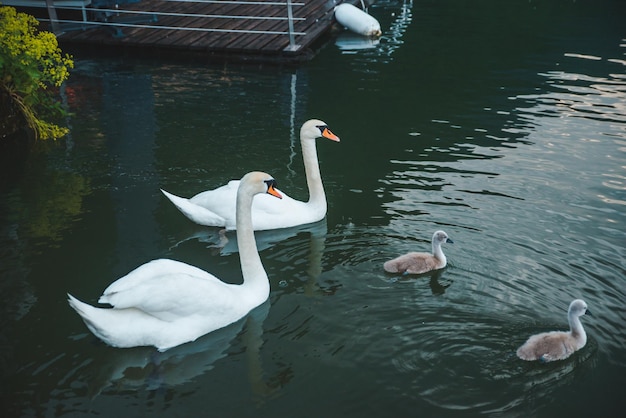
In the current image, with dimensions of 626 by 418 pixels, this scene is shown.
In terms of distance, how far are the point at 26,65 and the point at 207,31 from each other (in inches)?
294

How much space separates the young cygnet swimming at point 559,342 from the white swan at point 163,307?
263 cm

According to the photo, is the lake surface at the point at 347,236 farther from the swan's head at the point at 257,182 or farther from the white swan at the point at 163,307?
the swan's head at the point at 257,182

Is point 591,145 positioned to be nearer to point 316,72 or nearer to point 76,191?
point 316,72

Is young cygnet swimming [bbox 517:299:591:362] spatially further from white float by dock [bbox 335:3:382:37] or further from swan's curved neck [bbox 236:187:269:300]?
white float by dock [bbox 335:3:382:37]

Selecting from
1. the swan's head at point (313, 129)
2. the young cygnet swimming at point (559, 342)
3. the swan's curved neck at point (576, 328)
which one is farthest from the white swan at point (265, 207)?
the swan's curved neck at point (576, 328)

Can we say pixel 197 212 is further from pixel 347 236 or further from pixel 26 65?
pixel 26 65

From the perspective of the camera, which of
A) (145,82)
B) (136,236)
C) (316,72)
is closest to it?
(136,236)

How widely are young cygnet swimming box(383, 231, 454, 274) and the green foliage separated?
5842 millimetres

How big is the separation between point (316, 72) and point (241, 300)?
977 cm

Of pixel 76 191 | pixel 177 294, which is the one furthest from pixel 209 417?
pixel 76 191

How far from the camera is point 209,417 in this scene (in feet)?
19.5

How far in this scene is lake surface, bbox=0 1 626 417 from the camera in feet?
20.7

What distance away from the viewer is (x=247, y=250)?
7.48 m

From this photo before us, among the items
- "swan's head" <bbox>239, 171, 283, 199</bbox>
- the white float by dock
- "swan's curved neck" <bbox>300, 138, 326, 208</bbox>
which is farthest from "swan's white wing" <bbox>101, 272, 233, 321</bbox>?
the white float by dock
